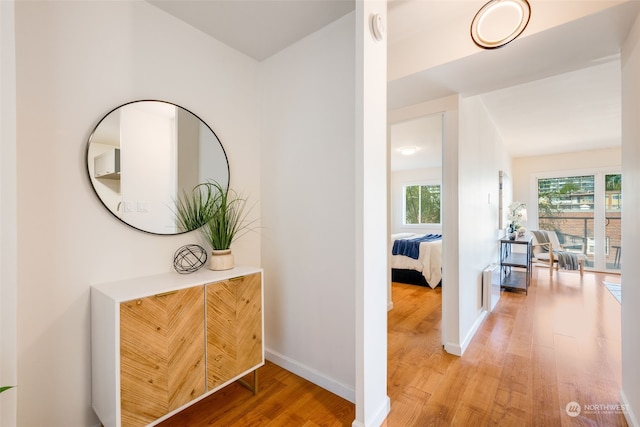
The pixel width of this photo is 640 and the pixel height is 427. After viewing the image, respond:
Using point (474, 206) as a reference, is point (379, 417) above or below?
below

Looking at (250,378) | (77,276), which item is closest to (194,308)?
(77,276)

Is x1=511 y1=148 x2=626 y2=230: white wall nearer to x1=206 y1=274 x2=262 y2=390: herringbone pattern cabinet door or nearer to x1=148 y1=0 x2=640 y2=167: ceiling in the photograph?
x1=148 y1=0 x2=640 y2=167: ceiling

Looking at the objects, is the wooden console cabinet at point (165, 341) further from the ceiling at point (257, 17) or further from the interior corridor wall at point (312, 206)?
the ceiling at point (257, 17)

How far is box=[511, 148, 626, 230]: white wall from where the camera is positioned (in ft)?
16.8

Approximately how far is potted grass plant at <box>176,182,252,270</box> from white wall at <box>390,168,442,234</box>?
20.7 feet

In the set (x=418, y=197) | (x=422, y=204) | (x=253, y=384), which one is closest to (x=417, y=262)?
(x=253, y=384)

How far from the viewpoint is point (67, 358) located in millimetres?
1312

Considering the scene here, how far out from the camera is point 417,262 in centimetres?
416

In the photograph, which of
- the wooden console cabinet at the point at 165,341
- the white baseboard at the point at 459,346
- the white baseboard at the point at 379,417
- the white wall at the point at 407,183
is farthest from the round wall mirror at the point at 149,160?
the white wall at the point at 407,183

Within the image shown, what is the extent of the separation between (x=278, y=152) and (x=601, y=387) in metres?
2.67

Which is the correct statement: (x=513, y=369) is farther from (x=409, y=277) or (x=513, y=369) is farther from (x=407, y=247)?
(x=407, y=247)

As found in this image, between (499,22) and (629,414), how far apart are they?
222 cm

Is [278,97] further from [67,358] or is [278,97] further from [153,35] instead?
[67,358]

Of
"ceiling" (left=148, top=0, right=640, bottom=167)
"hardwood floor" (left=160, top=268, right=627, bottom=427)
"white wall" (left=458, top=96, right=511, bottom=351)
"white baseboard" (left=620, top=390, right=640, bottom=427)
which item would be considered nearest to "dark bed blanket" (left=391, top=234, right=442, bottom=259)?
"white wall" (left=458, top=96, right=511, bottom=351)
